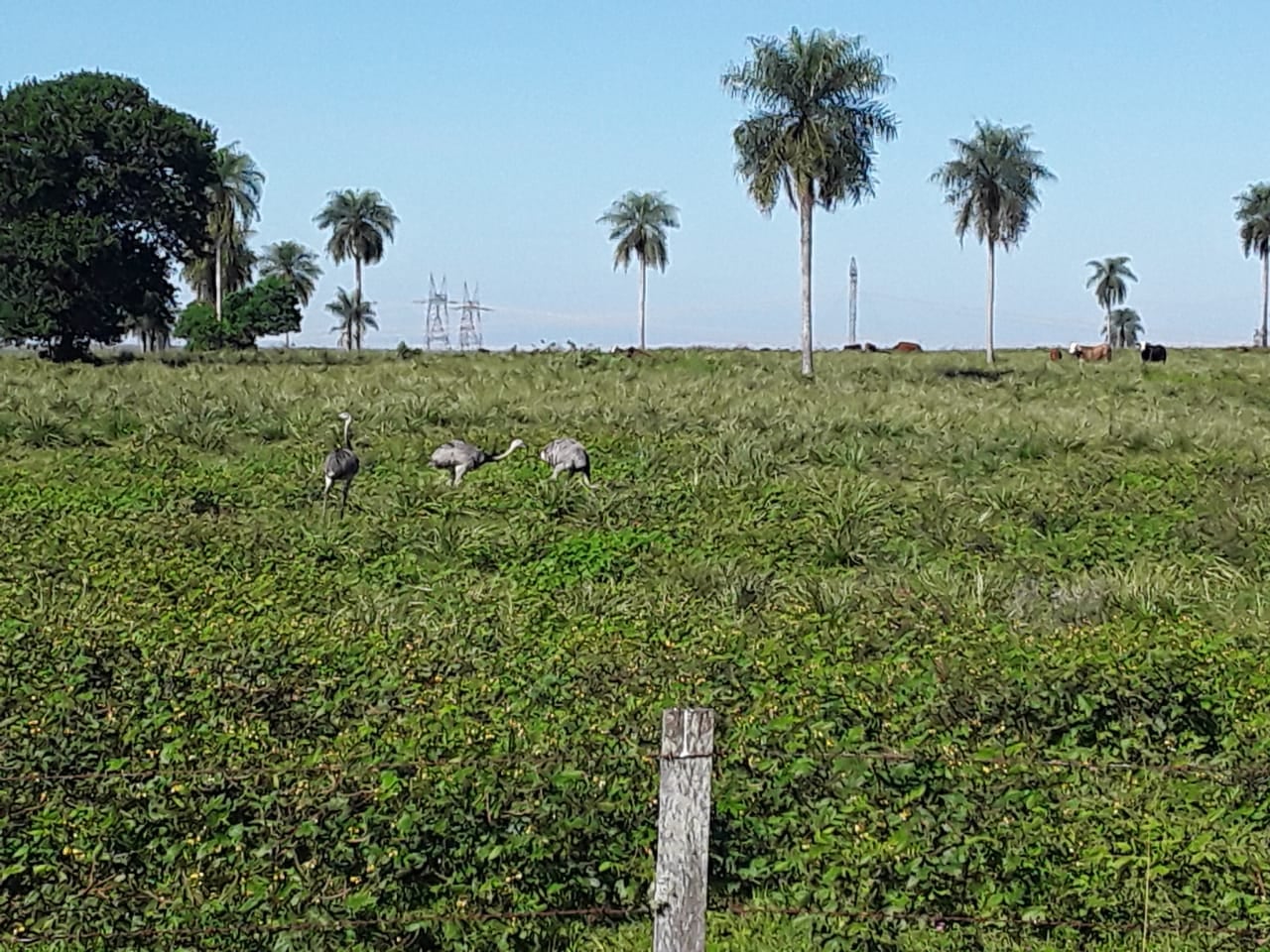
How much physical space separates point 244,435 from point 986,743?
594 inches

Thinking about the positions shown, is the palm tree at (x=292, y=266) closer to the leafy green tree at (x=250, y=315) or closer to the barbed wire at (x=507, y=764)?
the leafy green tree at (x=250, y=315)

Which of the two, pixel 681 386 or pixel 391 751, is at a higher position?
pixel 681 386

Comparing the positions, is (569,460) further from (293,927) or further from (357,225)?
(357,225)

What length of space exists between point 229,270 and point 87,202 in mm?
35218

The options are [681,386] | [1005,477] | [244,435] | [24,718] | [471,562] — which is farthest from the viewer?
[681,386]

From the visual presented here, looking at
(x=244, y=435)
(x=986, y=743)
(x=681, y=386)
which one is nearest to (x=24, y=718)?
(x=986, y=743)

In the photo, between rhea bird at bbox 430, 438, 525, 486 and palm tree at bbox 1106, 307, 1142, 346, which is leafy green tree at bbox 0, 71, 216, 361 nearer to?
rhea bird at bbox 430, 438, 525, 486

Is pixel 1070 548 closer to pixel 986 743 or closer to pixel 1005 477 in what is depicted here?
pixel 1005 477

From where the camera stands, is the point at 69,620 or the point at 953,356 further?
the point at 953,356

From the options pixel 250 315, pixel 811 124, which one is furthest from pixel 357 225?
pixel 811 124

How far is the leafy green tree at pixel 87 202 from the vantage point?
41969 millimetres

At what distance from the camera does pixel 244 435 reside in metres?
20.4

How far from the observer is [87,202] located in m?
43.4

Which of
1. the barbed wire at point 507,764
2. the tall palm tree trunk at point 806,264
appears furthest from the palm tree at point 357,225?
the barbed wire at point 507,764
